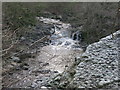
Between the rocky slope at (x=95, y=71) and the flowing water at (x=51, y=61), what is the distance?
2.00ft

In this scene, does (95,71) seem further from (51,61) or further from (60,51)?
(60,51)

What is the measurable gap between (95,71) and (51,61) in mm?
3497

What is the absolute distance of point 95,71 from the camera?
582 cm

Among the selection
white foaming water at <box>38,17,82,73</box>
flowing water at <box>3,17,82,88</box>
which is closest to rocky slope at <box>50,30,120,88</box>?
flowing water at <box>3,17,82,88</box>

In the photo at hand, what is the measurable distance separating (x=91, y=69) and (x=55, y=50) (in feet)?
15.1

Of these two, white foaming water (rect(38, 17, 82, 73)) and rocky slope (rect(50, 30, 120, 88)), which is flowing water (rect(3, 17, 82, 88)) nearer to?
white foaming water (rect(38, 17, 82, 73))

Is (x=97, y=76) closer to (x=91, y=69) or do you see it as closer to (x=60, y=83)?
(x=91, y=69)

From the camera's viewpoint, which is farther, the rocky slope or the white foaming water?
the white foaming water

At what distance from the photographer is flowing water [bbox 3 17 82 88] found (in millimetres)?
7285

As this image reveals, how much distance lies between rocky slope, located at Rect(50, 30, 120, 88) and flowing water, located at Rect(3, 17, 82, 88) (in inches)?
24.0

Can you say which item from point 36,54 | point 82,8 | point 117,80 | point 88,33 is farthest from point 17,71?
point 82,8

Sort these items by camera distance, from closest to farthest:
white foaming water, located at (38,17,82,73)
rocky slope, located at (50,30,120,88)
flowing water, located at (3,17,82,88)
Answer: rocky slope, located at (50,30,120,88)
flowing water, located at (3,17,82,88)
white foaming water, located at (38,17,82,73)

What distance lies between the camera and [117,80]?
17.4 feet

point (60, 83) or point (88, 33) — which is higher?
point (88, 33)
